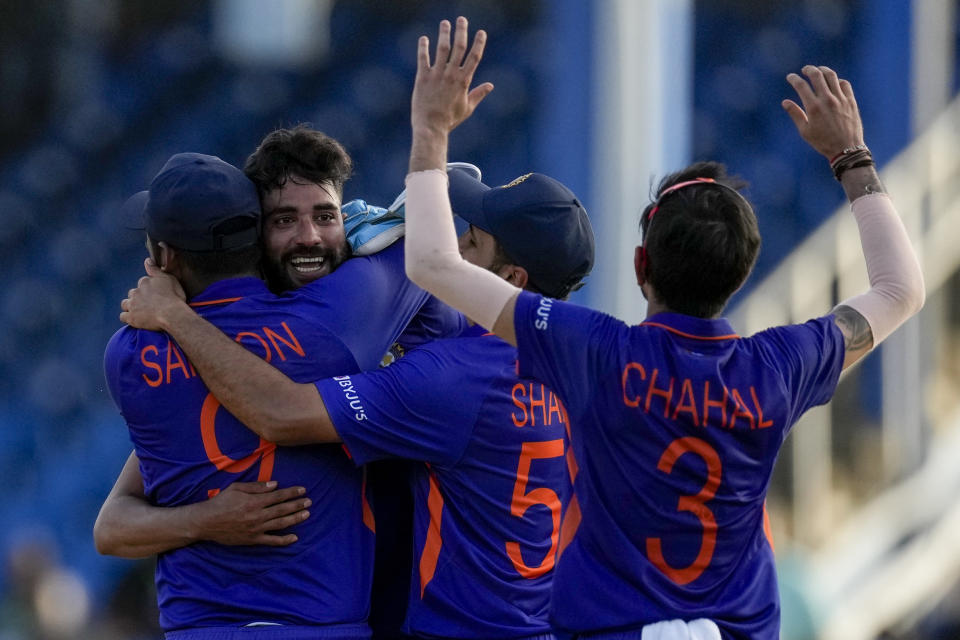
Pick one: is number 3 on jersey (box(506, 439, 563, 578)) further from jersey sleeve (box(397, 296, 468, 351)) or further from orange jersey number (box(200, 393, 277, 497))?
orange jersey number (box(200, 393, 277, 497))

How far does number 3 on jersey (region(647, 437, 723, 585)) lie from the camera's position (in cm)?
310

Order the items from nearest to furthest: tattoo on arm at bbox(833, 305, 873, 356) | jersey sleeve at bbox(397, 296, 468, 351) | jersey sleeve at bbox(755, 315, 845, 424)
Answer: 1. jersey sleeve at bbox(755, 315, 845, 424)
2. tattoo on arm at bbox(833, 305, 873, 356)
3. jersey sleeve at bbox(397, 296, 468, 351)

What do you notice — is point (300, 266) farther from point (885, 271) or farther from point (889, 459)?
point (889, 459)

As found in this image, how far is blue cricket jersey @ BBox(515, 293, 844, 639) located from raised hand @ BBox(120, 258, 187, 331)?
38.3 inches

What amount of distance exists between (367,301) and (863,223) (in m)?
1.24

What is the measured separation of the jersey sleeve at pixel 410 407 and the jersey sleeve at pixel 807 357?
807 mm

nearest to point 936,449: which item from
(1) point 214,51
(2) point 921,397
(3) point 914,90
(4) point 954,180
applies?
(2) point 921,397

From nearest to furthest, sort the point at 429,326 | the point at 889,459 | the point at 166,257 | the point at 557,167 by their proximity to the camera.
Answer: the point at 166,257 < the point at 429,326 < the point at 557,167 < the point at 889,459

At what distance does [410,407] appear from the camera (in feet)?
11.7

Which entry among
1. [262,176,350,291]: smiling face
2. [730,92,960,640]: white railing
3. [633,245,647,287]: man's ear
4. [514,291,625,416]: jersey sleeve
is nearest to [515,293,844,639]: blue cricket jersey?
[514,291,625,416]: jersey sleeve

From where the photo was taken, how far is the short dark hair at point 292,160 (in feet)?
12.3

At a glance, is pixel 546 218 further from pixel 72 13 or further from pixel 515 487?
pixel 72 13

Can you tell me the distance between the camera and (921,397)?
33.3 feet

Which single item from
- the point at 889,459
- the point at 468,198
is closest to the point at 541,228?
the point at 468,198
